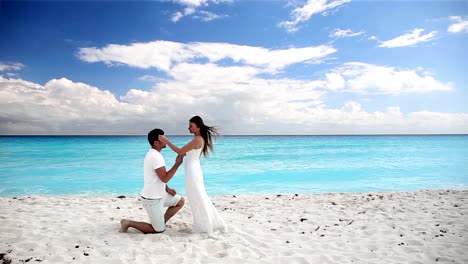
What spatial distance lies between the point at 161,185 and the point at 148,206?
404 millimetres

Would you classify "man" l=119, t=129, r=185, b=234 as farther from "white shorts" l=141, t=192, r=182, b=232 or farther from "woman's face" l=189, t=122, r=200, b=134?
"woman's face" l=189, t=122, r=200, b=134

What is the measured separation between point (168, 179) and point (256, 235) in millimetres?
1839

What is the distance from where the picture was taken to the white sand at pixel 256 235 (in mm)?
4578

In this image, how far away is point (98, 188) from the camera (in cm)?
1345

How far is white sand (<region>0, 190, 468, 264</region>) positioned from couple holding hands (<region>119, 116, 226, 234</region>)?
226 millimetres

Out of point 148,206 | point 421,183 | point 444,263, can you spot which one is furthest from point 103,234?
point 421,183

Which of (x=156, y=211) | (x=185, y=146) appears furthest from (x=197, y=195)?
(x=185, y=146)

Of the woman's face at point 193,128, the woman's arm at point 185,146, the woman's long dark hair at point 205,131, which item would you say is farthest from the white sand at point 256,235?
the woman's face at point 193,128

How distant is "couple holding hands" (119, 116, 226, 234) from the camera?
17.2 ft

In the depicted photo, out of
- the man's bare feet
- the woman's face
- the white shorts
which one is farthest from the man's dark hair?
the man's bare feet

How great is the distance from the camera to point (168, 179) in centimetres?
518

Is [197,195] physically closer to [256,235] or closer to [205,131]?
[205,131]

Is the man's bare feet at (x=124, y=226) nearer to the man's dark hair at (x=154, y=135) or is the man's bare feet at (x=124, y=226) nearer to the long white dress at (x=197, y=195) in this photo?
the long white dress at (x=197, y=195)

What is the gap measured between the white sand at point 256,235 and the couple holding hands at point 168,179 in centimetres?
23
